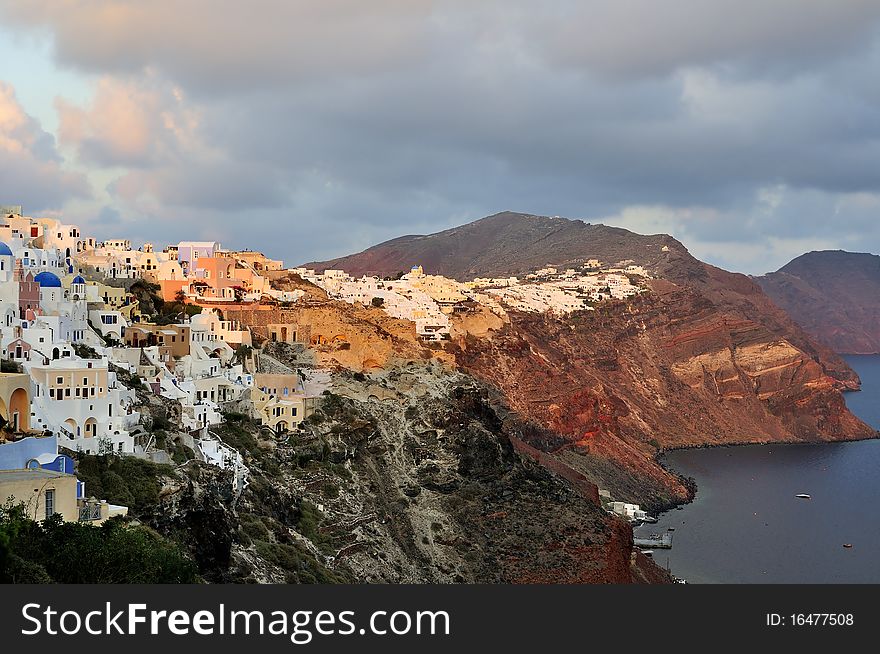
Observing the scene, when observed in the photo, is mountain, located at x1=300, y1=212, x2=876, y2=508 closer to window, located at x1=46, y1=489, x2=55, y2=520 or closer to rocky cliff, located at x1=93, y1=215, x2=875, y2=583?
rocky cliff, located at x1=93, y1=215, x2=875, y2=583

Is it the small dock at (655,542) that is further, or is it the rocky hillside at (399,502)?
the small dock at (655,542)

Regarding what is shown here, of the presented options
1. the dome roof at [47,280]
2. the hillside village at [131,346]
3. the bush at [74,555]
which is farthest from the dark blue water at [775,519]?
the bush at [74,555]

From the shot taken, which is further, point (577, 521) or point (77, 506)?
point (577, 521)

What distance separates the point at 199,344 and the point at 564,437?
5509cm

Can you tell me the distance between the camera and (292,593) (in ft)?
87.4

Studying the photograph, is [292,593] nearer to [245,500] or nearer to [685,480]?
[245,500]

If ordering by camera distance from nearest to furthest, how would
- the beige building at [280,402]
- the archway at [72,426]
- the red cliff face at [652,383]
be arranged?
1. the archway at [72,426]
2. the beige building at [280,402]
3. the red cliff face at [652,383]

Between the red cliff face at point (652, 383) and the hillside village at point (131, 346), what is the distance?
14430 millimetres

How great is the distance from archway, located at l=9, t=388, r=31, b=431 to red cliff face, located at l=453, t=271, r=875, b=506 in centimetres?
6473

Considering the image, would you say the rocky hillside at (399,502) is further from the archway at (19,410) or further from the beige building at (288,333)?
the beige building at (288,333)

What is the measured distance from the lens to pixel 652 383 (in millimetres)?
160125

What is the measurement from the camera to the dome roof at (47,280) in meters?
59.2

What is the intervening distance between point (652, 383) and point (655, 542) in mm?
71468

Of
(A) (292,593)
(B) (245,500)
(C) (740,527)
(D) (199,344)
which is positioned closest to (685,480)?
(C) (740,527)
